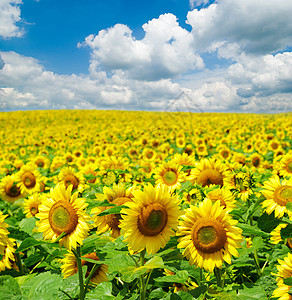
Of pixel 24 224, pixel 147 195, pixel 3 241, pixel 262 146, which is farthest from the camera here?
pixel 262 146

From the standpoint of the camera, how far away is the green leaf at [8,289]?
1702 millimetres

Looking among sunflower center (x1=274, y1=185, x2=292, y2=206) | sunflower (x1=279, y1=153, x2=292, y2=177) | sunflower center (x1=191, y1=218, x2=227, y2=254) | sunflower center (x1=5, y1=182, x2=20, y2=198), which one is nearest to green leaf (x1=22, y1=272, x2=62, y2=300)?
sunflower center (x1=191, y1=218, x2=227, y2=254)

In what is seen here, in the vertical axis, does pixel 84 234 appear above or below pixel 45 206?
below

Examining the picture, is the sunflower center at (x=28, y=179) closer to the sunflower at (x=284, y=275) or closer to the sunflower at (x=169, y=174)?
the sunflower at (x=169, y=174)

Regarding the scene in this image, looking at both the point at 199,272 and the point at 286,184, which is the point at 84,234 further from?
the point at 286,184

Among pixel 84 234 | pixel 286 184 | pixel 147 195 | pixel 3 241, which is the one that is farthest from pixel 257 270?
pixel 3 241

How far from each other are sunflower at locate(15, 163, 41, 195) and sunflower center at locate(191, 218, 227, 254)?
13.5 ft

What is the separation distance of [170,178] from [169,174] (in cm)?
6

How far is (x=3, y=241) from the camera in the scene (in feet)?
6.77

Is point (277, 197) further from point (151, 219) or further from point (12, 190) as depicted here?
point (12, 190)

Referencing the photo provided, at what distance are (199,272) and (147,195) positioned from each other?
85cm

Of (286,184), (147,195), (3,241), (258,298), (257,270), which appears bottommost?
(257,270)

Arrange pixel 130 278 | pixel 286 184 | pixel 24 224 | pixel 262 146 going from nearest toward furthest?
pixel 130 278, pixel 286 184, pixel 24 224, pixel 262 146

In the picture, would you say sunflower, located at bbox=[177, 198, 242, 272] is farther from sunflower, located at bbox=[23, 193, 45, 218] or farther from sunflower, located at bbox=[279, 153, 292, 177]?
sunflower, located at bbox=[279, 153, 292, 177]
